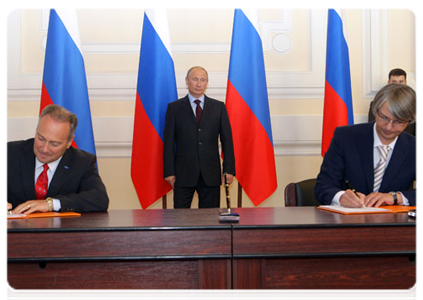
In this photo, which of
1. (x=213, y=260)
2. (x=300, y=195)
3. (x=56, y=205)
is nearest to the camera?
(x=213, y=260)

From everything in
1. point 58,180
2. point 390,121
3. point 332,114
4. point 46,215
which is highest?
point 332,114

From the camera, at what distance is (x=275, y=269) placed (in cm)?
173

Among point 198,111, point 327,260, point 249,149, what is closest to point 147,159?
point 198,111

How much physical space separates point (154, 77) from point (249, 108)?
87cm

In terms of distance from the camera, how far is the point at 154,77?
13.9ft

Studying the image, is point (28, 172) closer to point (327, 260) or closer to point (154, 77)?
point (327, 260)

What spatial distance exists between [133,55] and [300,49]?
1.65 meters

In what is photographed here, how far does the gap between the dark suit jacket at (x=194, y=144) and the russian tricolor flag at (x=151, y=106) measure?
0.18 m

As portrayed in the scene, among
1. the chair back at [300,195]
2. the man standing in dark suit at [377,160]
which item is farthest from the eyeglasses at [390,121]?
the chair back at [300,195]

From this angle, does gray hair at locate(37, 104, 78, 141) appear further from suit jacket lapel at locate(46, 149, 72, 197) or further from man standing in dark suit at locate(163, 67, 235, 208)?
man standing in dark suit at locate(163, 67, 235, 208)

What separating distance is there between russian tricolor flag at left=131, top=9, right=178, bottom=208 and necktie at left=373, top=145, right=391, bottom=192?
209cm

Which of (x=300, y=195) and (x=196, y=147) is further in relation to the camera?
(x=196, y=147)

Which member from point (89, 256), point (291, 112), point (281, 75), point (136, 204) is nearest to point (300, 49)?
point (281, 75)

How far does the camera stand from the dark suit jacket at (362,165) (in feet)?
8.39
